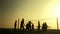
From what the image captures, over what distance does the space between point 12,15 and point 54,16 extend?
780mm

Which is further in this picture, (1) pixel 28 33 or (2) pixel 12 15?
(2) pixel 12 15

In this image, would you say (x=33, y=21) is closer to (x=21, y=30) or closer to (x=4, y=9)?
(x=21, y=30)

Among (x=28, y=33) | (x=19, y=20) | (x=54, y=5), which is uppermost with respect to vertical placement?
(x=54, y=5)

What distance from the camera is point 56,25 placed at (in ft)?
11.5

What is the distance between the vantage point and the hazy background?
11.7ft

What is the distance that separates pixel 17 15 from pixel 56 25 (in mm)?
745

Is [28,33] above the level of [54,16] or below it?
below

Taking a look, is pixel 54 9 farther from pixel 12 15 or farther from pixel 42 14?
pixel 12 15

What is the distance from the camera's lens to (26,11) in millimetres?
3635

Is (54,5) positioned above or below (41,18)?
above

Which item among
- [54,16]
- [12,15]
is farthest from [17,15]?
[54,16]

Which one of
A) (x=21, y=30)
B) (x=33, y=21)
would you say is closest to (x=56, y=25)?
(x=33, y=21)

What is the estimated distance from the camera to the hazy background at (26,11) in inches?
140

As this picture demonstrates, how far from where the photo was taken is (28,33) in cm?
334
